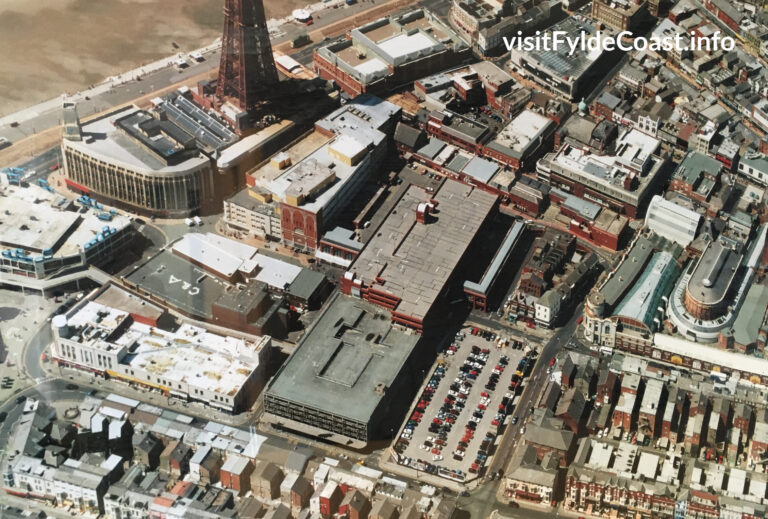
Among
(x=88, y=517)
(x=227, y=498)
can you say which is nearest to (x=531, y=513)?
(x=227, y=498)

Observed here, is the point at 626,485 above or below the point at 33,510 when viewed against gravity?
above

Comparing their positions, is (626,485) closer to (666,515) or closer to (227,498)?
(666,515)

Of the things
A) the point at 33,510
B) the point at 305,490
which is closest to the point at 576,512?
the point at 305,490

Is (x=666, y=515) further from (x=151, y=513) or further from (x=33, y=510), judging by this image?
(x=33, y=510)

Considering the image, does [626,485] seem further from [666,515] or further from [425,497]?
[425,497]

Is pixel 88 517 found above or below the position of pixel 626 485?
below

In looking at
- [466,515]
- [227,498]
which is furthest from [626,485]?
[227,498]

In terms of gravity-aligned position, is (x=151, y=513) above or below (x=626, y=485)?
below
